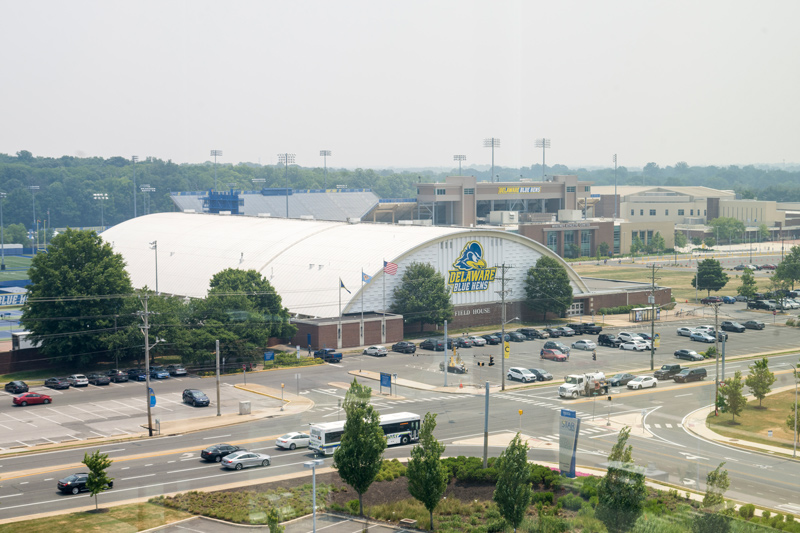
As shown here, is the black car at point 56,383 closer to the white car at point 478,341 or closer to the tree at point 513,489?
the white car at point 478,341

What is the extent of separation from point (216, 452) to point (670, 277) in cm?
9297

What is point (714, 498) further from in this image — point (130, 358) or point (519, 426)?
point (130, 358)

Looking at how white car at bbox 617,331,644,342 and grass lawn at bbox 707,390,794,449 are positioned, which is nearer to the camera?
grass lawn at bbox 707,390,794,449

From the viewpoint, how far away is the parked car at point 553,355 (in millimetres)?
67562

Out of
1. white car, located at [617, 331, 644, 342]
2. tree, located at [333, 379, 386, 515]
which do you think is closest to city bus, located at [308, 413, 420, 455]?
tree, located at [333, 379, 386, 515]

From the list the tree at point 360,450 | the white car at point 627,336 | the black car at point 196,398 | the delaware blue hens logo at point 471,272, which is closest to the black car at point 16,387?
the black car at point 196,398

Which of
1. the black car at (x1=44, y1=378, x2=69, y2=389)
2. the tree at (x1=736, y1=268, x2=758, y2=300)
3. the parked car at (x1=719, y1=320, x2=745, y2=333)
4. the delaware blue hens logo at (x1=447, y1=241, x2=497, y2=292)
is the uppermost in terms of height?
the delaware blue hens logo at (x1=447, y1=241, x2=497, y2=292)

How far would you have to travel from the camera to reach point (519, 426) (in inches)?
1868

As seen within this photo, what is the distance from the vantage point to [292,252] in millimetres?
85625

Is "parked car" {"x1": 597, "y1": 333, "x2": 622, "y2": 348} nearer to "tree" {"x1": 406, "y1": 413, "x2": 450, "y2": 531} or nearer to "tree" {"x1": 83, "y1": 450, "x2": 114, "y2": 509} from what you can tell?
"tree" {"x1": 406, "y1": 413, "x2": 450, "y2": 531}

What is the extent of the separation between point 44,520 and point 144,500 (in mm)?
4038

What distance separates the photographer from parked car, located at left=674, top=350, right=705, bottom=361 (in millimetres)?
67688

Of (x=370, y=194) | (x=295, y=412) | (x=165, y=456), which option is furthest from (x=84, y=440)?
(x=370, y=194)

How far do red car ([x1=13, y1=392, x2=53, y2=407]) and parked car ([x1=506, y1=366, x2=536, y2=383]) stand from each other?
3167 cm
